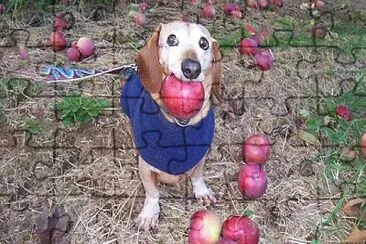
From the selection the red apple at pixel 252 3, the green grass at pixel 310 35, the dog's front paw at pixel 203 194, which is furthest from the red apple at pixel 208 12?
the dog's front paw at pixel 203 194

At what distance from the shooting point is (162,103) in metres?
2.13

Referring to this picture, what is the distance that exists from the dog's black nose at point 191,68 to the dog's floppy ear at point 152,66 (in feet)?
0.46

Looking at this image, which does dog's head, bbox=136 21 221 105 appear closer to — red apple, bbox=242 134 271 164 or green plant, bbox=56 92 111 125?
red apple, bbox=242 134 271 164

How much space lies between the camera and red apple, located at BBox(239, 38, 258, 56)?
3086mm

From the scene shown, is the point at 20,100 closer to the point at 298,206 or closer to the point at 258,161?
the point at 258,161

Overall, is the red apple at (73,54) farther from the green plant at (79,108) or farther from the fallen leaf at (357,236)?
the fallen leaf at (357,236)

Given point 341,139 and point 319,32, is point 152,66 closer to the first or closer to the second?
point 341,139

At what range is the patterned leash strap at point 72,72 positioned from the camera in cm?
297

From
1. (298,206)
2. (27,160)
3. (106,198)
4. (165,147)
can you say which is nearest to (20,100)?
(27,160)

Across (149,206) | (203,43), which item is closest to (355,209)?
(149,206)

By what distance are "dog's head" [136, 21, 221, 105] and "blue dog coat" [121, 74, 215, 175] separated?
0.08m

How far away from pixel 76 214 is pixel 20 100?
671 millimetres

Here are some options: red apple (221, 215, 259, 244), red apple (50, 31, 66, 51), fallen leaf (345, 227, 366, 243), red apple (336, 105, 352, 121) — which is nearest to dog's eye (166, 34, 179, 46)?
red apple (221, 215, 259, 244)

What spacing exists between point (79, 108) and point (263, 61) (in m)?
0.84
